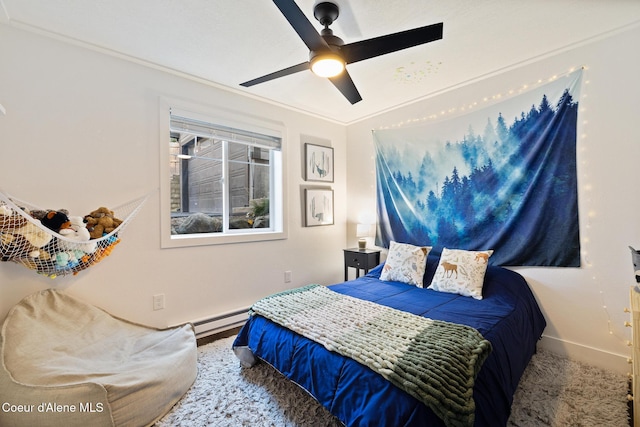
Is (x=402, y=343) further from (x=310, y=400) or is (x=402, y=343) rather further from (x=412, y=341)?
(x=310, y=400)

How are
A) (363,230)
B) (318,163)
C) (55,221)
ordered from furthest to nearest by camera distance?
(318,163) → (363,230) → (55,221)

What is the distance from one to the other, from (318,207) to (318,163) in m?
0.56

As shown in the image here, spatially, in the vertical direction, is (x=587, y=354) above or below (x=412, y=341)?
below

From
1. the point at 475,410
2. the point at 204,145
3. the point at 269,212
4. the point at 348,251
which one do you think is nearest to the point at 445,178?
the point at 348,251

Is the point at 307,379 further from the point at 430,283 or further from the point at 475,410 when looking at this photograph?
the point at 430,283

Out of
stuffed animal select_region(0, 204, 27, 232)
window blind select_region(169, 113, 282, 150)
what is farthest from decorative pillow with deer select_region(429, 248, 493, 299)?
stuffed animal select_region(0, 204, 27, 232)

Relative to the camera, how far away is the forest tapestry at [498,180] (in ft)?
7.11

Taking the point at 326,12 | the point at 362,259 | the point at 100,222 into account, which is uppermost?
the point at 326,12

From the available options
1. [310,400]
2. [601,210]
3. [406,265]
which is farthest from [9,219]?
[601,210]

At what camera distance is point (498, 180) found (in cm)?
249

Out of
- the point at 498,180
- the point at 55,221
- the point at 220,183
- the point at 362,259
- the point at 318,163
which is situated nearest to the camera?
the point at 55,221

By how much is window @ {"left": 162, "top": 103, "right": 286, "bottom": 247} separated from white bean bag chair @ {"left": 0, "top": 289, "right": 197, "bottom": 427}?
2.48 feet

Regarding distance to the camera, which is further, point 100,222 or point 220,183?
point 220,183

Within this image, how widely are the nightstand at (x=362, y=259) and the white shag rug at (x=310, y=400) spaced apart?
1.62 meters
